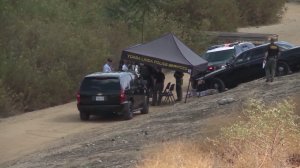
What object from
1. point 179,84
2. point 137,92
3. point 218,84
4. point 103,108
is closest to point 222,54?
point 179,84

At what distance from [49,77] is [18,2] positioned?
24.2ft

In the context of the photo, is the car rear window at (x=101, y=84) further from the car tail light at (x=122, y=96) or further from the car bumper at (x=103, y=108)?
the car bumper at (x=103, y=108)

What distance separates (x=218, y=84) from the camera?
2889cm

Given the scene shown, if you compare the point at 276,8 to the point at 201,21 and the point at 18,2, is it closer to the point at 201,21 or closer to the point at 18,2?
the point at 201,21

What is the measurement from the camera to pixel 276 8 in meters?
76.1

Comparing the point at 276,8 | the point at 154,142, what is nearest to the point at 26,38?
the point at 154,142

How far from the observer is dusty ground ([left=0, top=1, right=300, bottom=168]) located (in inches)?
592

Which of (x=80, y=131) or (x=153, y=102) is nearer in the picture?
(x=80, y=131)

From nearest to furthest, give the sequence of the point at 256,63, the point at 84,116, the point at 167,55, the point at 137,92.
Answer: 1. the point at 84,116
2. the point at 137,92
3. the point at 256,63
4. the point at 167,55

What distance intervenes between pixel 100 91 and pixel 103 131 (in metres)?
3.05

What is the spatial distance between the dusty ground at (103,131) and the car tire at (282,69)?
7.80ft

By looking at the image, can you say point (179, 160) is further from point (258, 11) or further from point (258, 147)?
point (258, 11)

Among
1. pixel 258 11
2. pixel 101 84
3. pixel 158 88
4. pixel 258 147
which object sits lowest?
pixel 258 11

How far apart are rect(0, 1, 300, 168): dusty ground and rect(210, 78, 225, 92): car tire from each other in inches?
98.9
